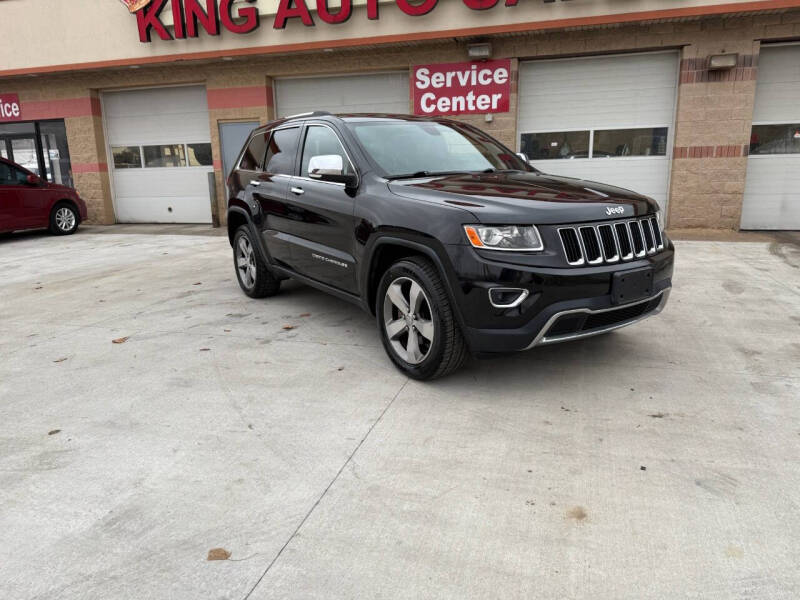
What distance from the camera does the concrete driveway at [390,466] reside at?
2143 millimetres

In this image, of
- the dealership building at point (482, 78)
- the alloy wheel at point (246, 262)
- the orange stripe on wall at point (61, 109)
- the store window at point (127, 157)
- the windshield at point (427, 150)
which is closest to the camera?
the windshield at point (427, 150)

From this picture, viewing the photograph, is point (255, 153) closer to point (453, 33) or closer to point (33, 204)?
point (453, 33)

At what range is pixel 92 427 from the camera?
334cm

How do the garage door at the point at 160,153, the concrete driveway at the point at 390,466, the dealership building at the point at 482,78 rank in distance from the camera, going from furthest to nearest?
the garage door at the point at 160,153
the dealership building at the point at 482,78
the concrete driveway at the point at 390,466

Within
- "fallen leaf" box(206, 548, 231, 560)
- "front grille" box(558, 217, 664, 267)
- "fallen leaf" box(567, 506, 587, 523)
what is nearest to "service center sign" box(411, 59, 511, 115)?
"front grille" box(558, 217, 664, 267)

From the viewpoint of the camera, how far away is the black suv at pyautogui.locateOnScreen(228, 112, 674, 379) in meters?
3.28

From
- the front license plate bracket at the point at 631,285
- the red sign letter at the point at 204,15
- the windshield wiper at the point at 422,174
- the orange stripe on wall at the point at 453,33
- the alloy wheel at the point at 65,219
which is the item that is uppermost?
the red sign letter at the point at 204,15

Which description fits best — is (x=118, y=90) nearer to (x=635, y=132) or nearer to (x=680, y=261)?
(x=635, y=132)

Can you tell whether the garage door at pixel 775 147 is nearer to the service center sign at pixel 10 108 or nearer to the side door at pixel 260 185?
the side door at pixel 260 185

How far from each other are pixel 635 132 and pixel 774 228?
3.15 m

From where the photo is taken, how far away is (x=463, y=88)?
37.9ft

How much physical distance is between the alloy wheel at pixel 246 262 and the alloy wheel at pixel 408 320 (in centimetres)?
252

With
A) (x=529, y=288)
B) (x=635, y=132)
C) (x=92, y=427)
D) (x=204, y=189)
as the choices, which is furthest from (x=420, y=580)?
(x=204, y=189)

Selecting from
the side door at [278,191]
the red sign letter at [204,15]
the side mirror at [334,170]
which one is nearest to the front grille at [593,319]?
the side mirror at [334,170]
